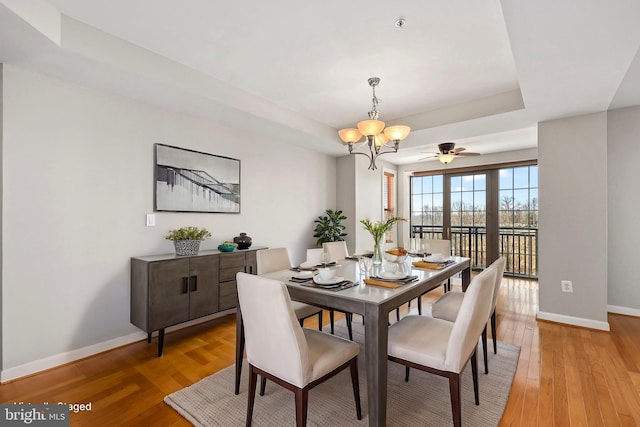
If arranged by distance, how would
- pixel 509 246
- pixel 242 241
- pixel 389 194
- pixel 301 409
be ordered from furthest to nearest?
1. pixel 389 194
2. pixel 509 246
3. pixel 242 241
4. pixel 301 409

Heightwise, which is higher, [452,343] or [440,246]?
[440,246]

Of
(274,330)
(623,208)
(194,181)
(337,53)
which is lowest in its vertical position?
(274,330)

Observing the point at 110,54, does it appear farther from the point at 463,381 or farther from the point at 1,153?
the point at 463,381

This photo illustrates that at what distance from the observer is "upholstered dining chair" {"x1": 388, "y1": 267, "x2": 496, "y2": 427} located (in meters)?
1.57

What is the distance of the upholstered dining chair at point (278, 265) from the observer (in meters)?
2.46

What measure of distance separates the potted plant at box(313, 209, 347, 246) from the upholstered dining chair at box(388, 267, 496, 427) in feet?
9.51

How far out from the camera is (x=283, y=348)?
4.94 ft

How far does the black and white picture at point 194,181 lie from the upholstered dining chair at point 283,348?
1895mm

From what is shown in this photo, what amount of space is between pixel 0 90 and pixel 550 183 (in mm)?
5068

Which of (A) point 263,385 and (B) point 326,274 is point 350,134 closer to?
(B) point 326,274

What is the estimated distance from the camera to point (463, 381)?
7.20 ft

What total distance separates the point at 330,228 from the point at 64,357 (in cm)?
339

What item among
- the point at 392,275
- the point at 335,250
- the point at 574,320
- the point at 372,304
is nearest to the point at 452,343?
the point at 372,304

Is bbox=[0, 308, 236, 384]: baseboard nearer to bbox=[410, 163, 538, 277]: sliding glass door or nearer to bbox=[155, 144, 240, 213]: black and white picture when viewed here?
bbox=[155, 144, 240, 213]: black and white picture
